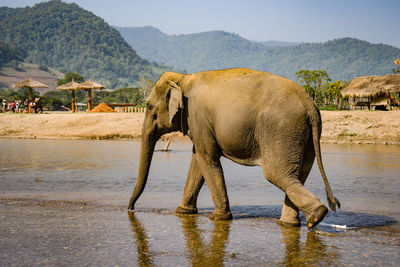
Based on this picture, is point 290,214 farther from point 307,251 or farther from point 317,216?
point 307,251

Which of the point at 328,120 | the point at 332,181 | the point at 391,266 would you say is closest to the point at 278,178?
the point at 391,266

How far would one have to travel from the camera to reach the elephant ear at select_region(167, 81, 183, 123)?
8.16 m

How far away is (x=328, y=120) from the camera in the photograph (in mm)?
30094

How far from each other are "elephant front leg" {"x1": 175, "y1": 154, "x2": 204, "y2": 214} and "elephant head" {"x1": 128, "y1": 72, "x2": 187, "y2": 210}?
63cm

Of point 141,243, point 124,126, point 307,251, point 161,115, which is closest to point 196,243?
point 141,243

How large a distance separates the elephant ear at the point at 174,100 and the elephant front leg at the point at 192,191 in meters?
0.79

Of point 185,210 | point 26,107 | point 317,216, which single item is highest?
point 317,216

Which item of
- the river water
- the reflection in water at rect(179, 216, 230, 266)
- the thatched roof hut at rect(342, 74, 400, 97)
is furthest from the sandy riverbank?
the reflection in water at rect(179, 216, 230, 266)

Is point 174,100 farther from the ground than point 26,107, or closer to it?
farther from the ground

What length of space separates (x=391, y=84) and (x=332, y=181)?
91.2 ft

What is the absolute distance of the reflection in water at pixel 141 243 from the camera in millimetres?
5645

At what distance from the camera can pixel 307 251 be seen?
6129 mm

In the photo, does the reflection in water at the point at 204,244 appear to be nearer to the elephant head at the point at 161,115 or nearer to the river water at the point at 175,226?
the river water at the point at 175,226

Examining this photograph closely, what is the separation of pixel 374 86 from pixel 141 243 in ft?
118
